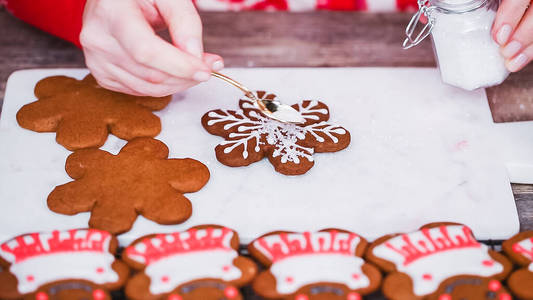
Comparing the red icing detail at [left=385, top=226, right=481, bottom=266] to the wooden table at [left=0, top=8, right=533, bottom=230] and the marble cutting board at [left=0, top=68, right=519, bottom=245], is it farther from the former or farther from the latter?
the wooden table at [left=0, top=8, right=533, bottom=230]

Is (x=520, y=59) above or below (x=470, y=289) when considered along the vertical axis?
above

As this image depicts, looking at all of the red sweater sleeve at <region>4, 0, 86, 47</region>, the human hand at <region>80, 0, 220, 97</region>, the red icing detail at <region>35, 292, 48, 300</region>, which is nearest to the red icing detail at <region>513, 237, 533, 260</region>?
the human hand at <region>80, 0, 220, 97</region>

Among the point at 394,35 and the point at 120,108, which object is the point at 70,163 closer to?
the point at 120,108

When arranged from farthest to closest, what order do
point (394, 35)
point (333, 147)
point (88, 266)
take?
point (394, 35) < point (333, 147) < point (88, 266)

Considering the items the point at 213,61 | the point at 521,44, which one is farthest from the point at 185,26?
the point at 521,44

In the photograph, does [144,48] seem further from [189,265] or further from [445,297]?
[445,297]

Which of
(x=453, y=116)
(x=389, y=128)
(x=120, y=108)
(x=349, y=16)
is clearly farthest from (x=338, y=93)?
(x=120, y=108)
